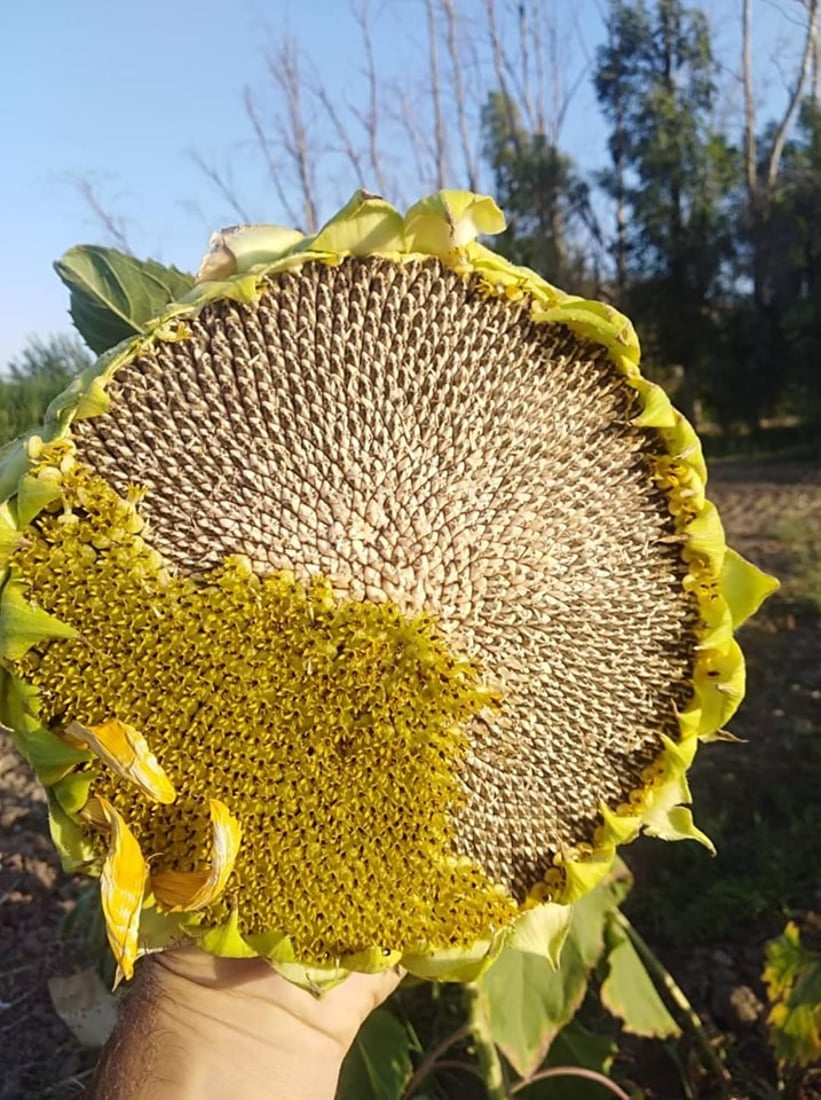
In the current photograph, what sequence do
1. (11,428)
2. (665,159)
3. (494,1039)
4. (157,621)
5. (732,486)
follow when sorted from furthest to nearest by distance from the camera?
(665,159) → (732,486) → (11,428) → (494,1039) → (157,621)

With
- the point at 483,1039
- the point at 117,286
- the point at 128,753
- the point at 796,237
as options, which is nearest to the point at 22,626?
the point at 128,753

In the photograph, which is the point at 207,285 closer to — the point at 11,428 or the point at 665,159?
the point at 11,428

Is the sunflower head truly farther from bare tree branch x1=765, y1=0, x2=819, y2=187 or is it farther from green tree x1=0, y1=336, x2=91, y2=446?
bare tree branch x1=765, y1=0, x2=819, y2=187

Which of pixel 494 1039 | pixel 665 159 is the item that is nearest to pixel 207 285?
pixel 494 1039

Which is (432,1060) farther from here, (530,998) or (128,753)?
(128,753)

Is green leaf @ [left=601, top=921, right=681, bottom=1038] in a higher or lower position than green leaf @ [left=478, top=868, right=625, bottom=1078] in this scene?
lower

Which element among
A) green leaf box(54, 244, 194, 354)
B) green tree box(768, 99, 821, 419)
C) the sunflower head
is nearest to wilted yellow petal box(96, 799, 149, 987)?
the sunflower head
